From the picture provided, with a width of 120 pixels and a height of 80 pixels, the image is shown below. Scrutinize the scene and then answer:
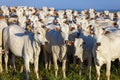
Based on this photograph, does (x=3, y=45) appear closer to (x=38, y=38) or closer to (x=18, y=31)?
(x=18, y=31)

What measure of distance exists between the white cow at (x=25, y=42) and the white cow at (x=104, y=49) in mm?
1786

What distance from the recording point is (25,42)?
13.0 meters

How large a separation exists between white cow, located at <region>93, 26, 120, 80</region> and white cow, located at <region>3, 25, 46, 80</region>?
5.86ft

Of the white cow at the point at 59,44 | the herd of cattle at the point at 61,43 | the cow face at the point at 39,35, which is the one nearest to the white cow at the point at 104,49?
the herd of cattle at the point at 61,43

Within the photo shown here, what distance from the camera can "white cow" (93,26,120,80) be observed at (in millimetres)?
12211

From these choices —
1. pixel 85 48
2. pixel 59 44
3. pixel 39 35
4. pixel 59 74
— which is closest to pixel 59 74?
pixel 59 74

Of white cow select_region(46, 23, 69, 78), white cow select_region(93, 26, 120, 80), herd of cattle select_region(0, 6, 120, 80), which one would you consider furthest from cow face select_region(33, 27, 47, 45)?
white cow select_region(93, 26, 120, 80)

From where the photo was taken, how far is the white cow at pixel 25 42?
12391 mm

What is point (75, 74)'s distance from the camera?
44.1 ft

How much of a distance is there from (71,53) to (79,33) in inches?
32.6

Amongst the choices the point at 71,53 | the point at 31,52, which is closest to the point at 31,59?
the point at 31,52

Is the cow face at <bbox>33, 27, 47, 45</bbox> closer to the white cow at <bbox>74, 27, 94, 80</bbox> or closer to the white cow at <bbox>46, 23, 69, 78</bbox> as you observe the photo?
the white cow at <bbox>46, 23, 69, 78</bbox>

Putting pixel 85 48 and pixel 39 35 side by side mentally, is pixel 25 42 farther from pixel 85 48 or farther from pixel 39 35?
pixel 85 48

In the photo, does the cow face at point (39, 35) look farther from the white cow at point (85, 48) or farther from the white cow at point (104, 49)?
the white cow at point (104, 49)
